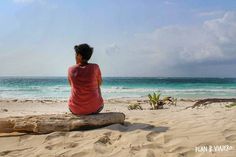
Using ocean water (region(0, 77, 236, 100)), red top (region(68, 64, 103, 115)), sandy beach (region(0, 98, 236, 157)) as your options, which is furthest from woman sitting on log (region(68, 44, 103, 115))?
ocean water (region(0, 77, 236, 100))

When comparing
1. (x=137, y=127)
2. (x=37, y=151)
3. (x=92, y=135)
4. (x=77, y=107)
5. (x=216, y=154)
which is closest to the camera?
(x=216, y=154)

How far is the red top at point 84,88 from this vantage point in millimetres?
6395

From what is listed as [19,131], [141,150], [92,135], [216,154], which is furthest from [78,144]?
[216,154]

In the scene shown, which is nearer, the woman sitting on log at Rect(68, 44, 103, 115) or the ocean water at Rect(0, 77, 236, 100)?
the woman sitting on log at Rect(68, 44, 103, 115)

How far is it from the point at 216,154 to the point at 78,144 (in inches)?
80.9

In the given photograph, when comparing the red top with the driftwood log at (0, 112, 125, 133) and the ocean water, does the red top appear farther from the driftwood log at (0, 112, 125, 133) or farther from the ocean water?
the ocean water

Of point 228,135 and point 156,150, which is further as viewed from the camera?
point 228,135

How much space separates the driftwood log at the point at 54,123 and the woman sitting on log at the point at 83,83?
229 mm

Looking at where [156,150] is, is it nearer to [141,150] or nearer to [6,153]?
[141,150]

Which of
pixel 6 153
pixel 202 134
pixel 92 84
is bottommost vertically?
pixel 6 153

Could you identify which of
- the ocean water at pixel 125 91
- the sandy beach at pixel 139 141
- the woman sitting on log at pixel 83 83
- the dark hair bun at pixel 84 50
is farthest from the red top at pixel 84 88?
the ocean water at pixel 125 91

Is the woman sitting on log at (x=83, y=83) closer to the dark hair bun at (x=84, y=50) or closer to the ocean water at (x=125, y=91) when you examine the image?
the dark hair bun at (x=84, y=50)

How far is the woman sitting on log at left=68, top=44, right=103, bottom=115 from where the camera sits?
6.39m

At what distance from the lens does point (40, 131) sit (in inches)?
235
